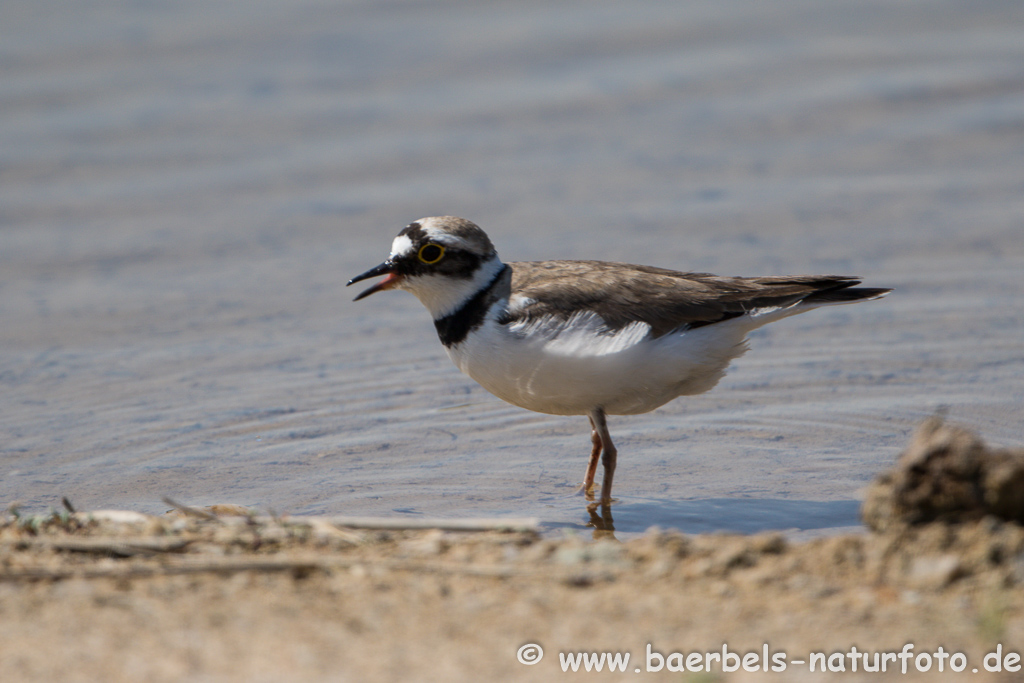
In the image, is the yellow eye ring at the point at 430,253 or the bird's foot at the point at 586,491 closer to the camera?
the yellow eye ring at the point at 430,253

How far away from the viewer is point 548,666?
3488 mm

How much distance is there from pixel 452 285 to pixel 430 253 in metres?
0.22

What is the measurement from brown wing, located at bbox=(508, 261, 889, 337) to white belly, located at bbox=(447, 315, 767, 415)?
3.0 inches

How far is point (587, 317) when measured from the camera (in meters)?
6.22

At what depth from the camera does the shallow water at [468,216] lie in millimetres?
7148

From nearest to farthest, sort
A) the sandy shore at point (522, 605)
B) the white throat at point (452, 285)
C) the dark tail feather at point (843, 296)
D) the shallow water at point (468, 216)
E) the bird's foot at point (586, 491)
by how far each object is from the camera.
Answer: the sandy shore at point (522, 605)
the dark tail feather at point (843, 296)
the white throat at point (452, 285)
the bird's foot at point (586, 491)
the shallow water at point (468, 216)

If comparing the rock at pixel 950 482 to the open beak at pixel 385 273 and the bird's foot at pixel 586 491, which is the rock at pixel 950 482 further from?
the open beak at pixel 385 273

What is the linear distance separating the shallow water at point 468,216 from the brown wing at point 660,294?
108cm

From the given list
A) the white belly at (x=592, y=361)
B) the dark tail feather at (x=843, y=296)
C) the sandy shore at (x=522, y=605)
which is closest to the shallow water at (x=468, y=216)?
the white belly at (x=592, y=361)

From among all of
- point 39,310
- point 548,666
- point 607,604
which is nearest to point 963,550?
point 607,604

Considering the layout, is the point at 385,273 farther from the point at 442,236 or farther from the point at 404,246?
the point at 442,236

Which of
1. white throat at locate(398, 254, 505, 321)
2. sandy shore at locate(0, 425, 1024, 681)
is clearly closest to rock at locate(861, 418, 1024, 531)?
sandy shore at locate(0, 425, 1024, 681)

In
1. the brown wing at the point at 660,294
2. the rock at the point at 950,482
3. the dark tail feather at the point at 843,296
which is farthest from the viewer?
the dark tail feather at the point at 843,296

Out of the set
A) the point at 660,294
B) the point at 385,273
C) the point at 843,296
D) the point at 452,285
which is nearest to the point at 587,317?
the point at 660,294
